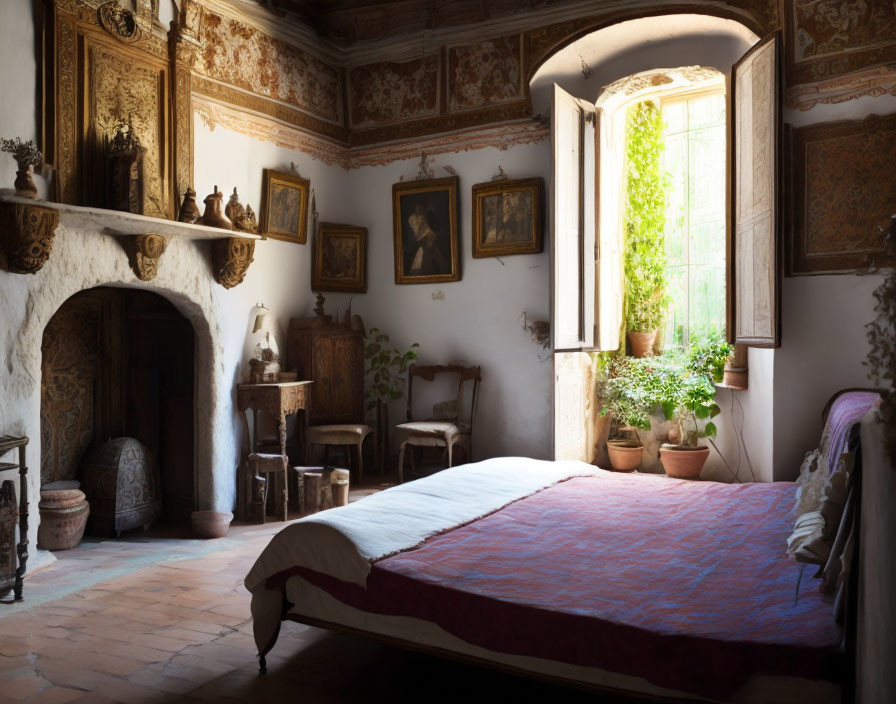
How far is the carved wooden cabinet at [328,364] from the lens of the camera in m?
7.14

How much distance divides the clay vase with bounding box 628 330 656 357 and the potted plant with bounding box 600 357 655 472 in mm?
176

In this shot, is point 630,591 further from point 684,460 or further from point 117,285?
point 117,285

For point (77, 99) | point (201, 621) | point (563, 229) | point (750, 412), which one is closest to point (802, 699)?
point (201, 621)

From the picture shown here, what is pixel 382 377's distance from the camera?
26.0 ft

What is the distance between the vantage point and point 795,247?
563 cm

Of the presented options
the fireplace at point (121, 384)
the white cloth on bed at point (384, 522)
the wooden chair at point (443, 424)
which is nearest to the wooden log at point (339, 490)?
the wooden chair at point (443, 424)

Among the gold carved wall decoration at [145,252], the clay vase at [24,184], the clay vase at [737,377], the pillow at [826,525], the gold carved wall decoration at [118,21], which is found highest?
the gold carved wall decoration at [118,21]

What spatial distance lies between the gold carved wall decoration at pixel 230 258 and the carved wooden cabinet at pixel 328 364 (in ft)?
3.50

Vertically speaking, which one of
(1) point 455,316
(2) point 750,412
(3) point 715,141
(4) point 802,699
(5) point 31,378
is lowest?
(4) point 802,699

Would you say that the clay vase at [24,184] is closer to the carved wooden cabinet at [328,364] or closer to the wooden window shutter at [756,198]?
the carved wooden cabinet at [328,364]

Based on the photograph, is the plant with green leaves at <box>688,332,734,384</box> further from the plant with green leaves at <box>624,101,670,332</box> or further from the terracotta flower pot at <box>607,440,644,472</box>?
the terracotta flower pot at <box>607,440,644,472</box>

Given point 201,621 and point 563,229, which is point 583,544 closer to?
point 201,621

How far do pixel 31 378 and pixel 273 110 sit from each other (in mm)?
3487

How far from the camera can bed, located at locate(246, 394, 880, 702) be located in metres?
2.25
